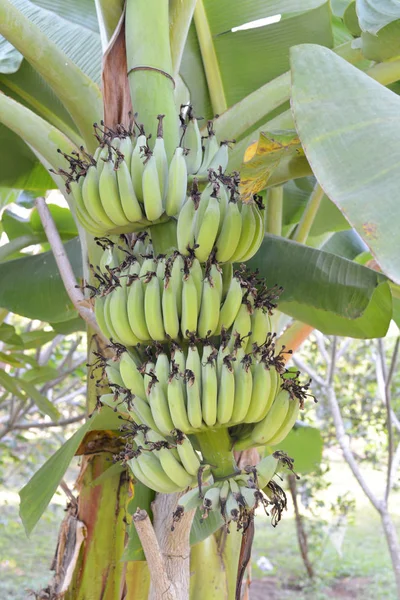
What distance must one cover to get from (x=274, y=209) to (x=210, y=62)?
0.39 meters

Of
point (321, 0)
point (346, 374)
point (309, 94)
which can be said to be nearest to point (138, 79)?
point (309, 94)

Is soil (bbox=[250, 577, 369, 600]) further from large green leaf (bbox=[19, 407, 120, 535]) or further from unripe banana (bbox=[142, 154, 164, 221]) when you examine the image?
unripe banana (bbox=[142, 154, 164, 221])

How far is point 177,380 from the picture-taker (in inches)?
27.7

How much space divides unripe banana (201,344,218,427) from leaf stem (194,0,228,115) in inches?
34.0

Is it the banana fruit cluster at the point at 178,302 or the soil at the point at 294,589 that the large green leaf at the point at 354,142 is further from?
the soil at the point at 294,589

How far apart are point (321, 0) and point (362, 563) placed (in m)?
3.93

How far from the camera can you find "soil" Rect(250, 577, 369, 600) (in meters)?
3.78

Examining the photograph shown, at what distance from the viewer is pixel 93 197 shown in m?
0.80

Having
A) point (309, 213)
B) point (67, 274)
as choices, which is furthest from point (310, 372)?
point (67, 274)

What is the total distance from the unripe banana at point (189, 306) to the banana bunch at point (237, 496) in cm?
18

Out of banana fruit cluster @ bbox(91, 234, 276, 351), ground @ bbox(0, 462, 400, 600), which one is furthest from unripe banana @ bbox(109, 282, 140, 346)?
ground @ bbox(0, 462, 400, 600)

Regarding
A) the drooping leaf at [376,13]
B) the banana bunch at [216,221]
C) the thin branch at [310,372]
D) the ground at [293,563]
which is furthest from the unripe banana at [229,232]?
the ground at [293,563]

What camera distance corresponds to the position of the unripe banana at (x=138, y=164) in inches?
31.3

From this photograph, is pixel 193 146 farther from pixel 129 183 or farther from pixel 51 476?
pixel 51 476
